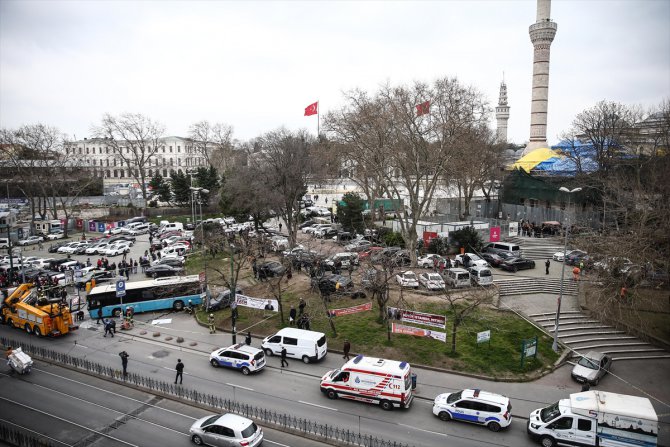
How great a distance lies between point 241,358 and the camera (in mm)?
21391

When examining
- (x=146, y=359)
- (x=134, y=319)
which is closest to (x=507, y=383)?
(x=146, y=359)

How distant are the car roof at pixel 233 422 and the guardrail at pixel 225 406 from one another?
159cm

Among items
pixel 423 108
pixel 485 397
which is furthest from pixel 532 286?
pixel 485 397

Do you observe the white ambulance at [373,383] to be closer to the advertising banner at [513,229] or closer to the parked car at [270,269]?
the parked car at [270,269]

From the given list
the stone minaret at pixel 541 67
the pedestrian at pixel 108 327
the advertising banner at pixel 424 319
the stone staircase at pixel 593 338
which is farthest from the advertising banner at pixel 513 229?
the pedestrian at pixel 108 327

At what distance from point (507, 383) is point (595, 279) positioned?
33.1 ft

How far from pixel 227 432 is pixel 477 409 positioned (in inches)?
354

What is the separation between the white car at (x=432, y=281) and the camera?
30.8 m

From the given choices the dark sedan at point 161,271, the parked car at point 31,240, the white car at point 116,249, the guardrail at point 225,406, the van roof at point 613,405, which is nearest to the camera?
the van roof at point 613,405

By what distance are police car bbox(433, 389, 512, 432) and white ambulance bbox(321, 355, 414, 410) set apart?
1462 millimetres

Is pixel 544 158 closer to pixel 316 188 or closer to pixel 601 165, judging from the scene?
pixel 601 165

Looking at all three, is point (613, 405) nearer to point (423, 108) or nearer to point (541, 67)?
point (423, 108)

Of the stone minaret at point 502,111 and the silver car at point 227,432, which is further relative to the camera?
the stone minaret at point 502,111

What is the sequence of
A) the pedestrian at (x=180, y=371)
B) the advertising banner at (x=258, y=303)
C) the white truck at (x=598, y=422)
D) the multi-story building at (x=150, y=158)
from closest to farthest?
the white truck at (x=598, y=422), the pedestrian at (x=180, y=371), the advertising banner at (x=258, y=303), the multi-story building at (x=150, y=158)
